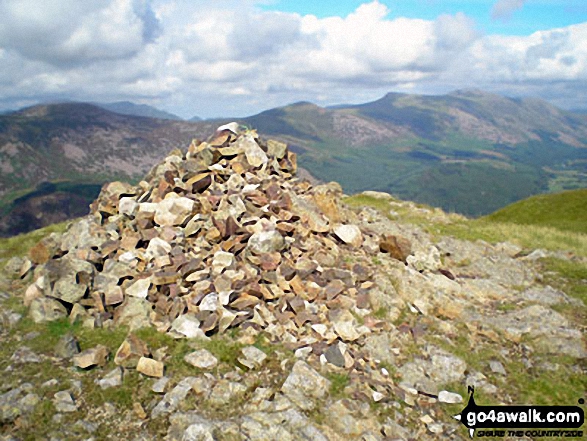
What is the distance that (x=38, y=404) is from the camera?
34.6 feet

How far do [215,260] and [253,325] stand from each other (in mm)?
3634

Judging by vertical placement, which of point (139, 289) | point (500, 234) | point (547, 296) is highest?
point (139, 289)

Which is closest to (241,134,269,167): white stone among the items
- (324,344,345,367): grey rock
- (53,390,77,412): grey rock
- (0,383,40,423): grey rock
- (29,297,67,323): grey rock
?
(29,297,67,323): grey rock

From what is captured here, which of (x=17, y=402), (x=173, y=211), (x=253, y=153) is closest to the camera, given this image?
(x=17, y=402)

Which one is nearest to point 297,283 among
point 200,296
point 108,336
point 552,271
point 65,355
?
point 200,296

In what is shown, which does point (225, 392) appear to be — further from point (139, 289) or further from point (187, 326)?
point (139, 289)

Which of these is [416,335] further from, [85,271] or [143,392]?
[85,271]

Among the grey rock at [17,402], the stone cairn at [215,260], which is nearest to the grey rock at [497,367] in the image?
the stone cairn at [215,260]

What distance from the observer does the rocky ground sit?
1078 cm

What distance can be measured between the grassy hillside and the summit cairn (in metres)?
39.3

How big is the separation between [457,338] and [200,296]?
10.2 m

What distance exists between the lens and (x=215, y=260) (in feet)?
53.5

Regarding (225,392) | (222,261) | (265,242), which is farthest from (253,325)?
(265,242)

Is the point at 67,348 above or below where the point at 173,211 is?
below
